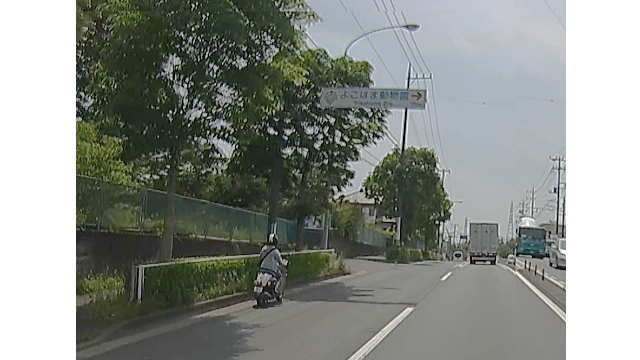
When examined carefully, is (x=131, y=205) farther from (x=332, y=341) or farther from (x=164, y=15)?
(x=332, y=341)

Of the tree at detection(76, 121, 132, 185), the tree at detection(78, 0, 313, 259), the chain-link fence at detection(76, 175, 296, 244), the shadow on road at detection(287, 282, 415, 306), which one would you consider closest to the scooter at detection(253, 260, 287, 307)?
the shadow on road at detection(287, 282, 415, 306)

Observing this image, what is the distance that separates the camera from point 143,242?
16.3 m

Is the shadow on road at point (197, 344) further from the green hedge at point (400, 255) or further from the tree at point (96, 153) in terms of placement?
the green hedge at point (400, 255)

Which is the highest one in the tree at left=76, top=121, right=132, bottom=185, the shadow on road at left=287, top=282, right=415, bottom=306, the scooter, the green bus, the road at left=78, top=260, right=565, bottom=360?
the tree at left=76, top=121, right=132, bottom=185

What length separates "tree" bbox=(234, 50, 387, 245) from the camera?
15100 millimetres

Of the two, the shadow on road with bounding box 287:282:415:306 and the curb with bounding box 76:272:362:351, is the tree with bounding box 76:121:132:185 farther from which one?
the shadow on road with bounding box 287:282:415:306

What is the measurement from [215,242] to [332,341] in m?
10.0

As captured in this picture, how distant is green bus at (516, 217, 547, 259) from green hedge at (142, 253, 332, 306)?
136 feet

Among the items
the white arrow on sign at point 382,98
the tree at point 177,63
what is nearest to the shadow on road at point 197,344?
the tree at point 177,63

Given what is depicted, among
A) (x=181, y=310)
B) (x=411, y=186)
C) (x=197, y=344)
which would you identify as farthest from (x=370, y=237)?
(x=197, y=344)

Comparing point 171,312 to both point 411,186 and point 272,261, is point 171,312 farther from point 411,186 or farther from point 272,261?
point 411,186

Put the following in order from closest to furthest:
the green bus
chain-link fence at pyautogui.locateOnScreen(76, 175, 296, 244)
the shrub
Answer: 1. the shrub
2. chain-link fence at pyautogui.locateOnScreen(76, 175, 296, 244)
3. the green bus

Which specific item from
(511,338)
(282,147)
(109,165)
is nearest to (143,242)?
(109,165)

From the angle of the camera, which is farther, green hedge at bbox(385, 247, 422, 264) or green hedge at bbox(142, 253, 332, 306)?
green hedge at bbox(385, 247, 422, 264)
